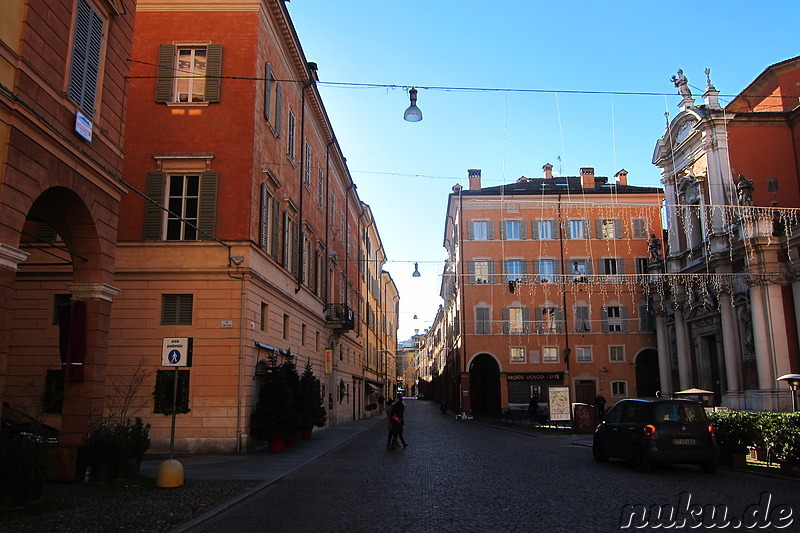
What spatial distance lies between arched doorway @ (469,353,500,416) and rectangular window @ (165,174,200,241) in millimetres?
33165

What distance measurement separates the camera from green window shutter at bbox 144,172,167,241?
19797 millimetres

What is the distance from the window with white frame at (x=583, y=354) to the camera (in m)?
49.0

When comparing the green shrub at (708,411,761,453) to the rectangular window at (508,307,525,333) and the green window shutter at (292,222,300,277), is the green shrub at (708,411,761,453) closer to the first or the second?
the green window shutter at (292,222,300,277)

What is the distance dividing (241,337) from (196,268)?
2479 mm

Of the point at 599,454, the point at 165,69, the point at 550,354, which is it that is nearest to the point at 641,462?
the point at 599,454

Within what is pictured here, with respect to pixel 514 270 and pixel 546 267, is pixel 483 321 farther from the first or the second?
pixel 546 267

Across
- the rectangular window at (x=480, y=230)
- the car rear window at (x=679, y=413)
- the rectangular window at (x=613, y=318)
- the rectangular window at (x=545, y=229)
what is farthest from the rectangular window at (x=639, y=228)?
the car rear window at (x=679, y=413)

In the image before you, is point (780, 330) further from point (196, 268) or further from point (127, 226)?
point (127, 226)

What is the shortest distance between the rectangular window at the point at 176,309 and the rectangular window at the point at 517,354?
33429 mm

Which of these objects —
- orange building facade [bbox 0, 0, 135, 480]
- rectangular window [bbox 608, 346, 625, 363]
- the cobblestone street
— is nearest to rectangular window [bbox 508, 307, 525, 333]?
rectangular window [bbox 608, 346, 625, 363]

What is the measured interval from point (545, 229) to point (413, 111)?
37.2 metres

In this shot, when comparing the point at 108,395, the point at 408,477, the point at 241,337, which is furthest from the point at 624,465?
the point at 108,395

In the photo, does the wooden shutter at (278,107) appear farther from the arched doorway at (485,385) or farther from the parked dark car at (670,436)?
the arched doorway at (485,385)

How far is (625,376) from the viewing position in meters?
48.7
